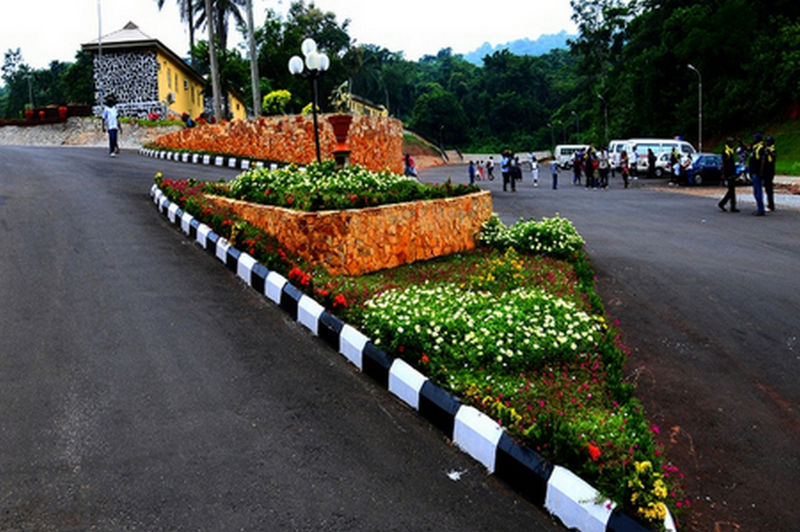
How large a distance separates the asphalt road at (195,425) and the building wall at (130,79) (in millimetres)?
36816

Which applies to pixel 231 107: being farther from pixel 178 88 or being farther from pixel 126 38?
pixel 126 38

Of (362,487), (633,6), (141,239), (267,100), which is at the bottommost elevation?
(362,487)

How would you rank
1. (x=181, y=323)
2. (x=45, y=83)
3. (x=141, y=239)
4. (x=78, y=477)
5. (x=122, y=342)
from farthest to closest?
(x=45, y=83) < (x=141, y=239) < (x=181, y=323) < (x=122, y=342) < (x=78, y=477)

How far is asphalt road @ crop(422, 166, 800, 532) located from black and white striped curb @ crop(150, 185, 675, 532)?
74cm

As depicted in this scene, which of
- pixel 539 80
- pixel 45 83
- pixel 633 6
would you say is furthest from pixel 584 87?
pixel 45 83

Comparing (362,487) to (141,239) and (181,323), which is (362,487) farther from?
(141,239)

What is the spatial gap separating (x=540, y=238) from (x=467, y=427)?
666cm

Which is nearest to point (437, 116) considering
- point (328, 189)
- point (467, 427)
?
point (328, 189)

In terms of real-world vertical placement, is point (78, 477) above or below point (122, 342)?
below

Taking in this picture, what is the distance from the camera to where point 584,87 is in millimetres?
93438

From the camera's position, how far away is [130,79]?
42.5m

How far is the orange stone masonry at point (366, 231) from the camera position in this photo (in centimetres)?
894

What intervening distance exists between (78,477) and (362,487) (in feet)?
5.66

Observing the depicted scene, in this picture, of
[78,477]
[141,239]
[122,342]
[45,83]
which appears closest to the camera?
[78,477]
